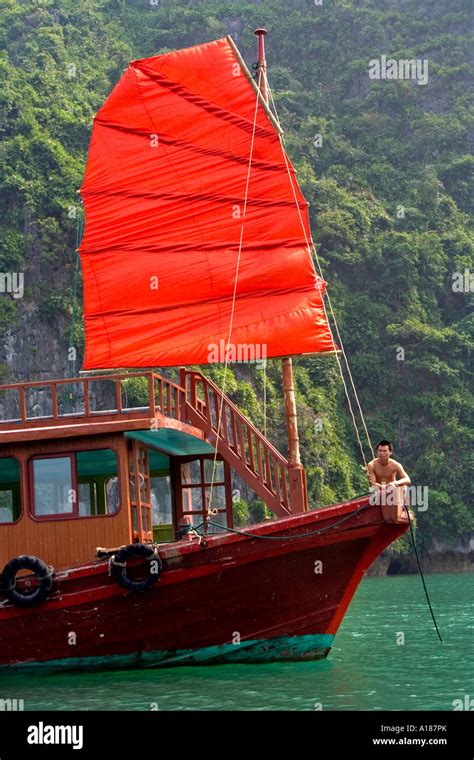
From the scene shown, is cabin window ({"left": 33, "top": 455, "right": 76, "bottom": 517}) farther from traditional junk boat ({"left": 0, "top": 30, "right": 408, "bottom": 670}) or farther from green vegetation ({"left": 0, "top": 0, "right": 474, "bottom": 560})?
green vegetation ({"left": 0, "top": 0, "right": 474, "bottom": 560})

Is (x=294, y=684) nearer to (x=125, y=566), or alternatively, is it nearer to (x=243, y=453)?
(x=125, y=566)

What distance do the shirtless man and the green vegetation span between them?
2171cm

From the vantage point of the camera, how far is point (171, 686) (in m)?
9.54

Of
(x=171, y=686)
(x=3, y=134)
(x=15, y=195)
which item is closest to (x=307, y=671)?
(x=171, y=686)

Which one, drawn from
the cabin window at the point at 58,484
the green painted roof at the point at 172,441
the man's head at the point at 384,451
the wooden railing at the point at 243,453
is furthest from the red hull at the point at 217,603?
the wooden railing at the point at 243,453

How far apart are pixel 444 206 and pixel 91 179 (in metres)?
36.5

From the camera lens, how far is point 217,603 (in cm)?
1031

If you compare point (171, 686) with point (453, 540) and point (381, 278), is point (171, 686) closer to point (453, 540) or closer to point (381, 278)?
point (453, 540)

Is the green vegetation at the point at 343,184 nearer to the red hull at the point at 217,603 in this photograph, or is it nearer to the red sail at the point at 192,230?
the red sail at the point at 192,230

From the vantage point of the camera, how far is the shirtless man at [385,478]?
32.9ft

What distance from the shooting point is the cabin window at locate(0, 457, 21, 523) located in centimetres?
1112

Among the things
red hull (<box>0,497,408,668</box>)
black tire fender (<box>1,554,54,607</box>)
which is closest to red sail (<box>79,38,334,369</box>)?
red hull (<box>0,497,408,668</box>)

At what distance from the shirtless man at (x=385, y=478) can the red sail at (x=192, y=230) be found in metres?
3.46

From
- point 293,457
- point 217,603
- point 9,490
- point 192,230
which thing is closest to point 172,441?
point 293,457
